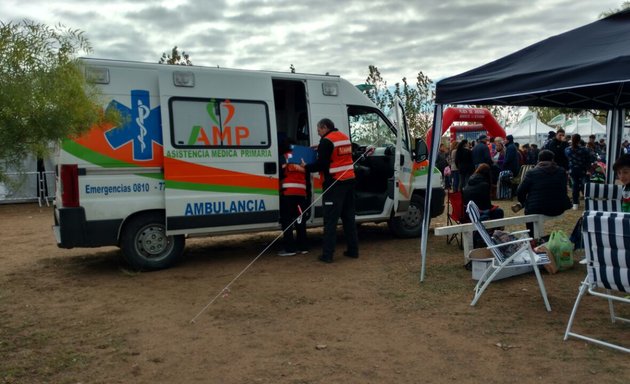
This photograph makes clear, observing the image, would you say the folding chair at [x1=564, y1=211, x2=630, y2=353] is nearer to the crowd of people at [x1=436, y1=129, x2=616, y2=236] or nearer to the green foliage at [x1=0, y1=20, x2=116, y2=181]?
the crowd of people at [x1=436, y1=129, x2=616, y2=236]

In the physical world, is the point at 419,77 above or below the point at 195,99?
above

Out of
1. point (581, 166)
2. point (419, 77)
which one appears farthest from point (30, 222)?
point (419, 77)

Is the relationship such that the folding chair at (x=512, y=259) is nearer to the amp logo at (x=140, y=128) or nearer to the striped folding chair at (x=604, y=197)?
the striped folding chair at (x=604, y=197)

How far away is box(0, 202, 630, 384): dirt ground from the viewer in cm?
362

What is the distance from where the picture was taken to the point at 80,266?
22.9ft

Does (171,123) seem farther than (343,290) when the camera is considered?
Yes

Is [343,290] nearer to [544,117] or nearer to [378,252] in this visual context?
[378,252]

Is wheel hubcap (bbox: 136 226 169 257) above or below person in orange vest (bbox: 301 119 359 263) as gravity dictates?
below

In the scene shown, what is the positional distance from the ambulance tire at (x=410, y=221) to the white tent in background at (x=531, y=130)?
60.9 ft

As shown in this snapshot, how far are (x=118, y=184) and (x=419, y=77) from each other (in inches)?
760

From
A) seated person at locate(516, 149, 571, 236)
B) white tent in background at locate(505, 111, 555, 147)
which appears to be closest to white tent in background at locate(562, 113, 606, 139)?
white tent in background at locate(505, 111, 555, 147)

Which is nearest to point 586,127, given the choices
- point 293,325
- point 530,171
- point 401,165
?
point 401,165

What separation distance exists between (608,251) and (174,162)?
4579 mm

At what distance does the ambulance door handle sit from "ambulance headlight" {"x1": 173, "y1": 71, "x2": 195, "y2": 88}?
1.36 metres
